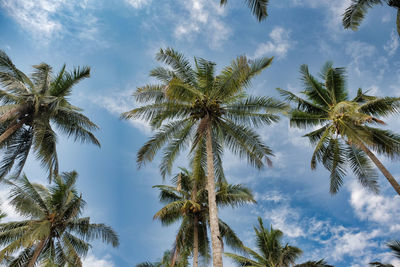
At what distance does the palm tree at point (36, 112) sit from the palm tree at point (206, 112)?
3746 millimetres

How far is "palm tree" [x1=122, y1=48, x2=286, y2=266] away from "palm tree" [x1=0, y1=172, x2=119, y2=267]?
19.8ft

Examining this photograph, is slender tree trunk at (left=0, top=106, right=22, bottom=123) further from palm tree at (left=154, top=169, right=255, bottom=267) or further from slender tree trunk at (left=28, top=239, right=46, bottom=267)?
palm tree at (left=154, top=169, right=255, bottom=267)

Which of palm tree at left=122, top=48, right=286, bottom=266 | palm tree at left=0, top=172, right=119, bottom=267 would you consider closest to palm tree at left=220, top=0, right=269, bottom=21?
palm tree at left=122, top=48, right=286, bottom=266

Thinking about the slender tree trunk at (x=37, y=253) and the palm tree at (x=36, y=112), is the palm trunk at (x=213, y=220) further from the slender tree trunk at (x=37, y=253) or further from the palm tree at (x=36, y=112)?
the slender tree trunk at (x=37, y=253)

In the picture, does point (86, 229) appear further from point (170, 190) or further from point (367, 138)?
point (367, 138)

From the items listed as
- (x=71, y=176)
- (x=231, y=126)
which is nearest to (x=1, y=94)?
(x=71, y=176)

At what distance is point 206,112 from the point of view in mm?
12711

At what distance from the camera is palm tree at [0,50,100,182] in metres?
12.3

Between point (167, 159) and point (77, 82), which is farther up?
point (77, 82)

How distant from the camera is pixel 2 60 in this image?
12.3 meters

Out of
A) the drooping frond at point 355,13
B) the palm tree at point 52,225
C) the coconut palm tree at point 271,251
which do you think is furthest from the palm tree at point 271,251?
the drooping frond at point 355,13

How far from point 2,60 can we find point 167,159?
9.11m

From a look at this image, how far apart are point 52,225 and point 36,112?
6.96 meters

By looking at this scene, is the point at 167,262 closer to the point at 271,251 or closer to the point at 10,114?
Result: the point at 271,251
